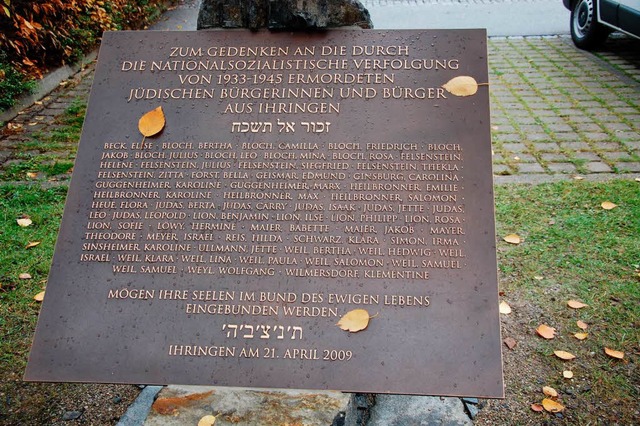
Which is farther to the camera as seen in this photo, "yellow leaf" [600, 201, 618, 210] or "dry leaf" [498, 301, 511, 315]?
"yellow leaf" [600, 201, 618, 210]

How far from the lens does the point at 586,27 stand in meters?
7.66

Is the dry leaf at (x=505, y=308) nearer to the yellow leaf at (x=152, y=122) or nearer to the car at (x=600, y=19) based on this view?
the yellow leaf at (x=152, y=122)

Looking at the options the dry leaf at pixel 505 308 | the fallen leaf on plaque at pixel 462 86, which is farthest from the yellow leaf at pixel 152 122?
the dry leaf at pixel 505 308

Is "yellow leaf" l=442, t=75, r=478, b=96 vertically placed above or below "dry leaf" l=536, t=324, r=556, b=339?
above

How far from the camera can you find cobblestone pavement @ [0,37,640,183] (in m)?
5.07

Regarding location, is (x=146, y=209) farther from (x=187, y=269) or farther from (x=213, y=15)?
(x=213, y=15)

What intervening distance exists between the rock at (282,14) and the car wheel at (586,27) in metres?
6.03

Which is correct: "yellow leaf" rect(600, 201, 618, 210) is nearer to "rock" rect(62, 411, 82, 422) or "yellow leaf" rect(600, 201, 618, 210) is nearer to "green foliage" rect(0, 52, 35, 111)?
"rock" rect(62, 411, 82, 422)

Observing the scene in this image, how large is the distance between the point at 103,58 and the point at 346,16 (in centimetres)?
128

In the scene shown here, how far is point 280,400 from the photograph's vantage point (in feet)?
7.77

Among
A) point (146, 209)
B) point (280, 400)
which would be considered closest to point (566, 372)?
point (280, 400)

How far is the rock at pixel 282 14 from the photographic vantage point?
2.74 meters

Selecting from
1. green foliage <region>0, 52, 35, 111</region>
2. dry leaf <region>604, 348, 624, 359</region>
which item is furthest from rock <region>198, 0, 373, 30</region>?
green foliage <region>0, 52, 35, 111</region>

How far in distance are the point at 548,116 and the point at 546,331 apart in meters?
3.31
